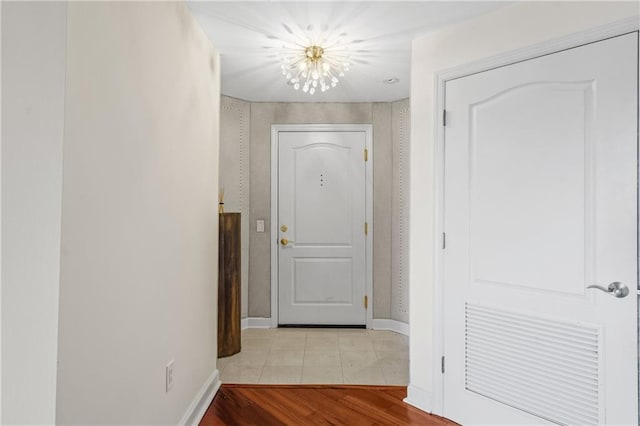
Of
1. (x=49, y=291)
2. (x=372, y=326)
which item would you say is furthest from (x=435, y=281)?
(x=49, y=291)

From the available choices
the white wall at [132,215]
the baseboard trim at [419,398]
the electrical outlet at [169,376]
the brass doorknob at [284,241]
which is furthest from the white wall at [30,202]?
the brass doorknob at [284,241]

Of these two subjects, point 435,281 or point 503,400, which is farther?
point 435,281

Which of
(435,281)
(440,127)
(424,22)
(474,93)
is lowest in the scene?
(435,281)

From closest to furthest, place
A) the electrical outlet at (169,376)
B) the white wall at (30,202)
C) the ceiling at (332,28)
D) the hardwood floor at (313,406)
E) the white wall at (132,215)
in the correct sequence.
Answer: the white wall at (30,202) → the white wall at (132,215) → the electrical outlet at (169,376) → the ceiling at (332,28) → the hardwood floor at (313,406)

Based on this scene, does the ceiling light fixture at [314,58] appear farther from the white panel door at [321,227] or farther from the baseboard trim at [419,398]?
the baseboard trim at [419,398]

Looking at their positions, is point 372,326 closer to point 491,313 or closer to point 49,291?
point 491,313

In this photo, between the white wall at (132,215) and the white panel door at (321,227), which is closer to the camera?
the white wall at (132,215)

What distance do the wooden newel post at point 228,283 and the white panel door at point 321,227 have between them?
2.93 ft

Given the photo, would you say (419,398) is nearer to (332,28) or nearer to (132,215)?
(132,215)

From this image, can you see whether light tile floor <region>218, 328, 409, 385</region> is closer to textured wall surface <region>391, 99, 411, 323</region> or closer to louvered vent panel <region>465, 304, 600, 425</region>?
textured wall surface <region>391, 99, 411, 323</region>

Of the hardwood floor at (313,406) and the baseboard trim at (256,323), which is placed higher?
the baseboard trim at (256,323)

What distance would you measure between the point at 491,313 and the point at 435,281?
13.7 inches

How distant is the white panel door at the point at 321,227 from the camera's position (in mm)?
3836

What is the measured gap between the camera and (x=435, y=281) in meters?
2.22
